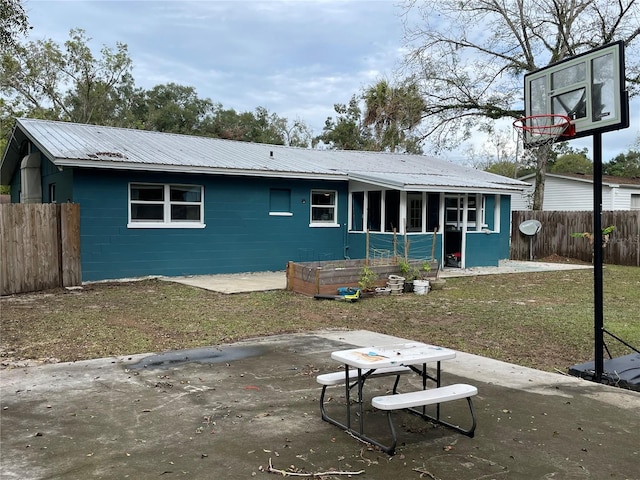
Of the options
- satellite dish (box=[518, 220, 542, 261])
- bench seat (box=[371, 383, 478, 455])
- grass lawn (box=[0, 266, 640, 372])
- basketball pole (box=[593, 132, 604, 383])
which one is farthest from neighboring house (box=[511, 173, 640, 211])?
bench seat (box=[371, 383, 478, 455])

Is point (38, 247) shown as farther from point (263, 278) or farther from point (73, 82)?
point (73, 82)

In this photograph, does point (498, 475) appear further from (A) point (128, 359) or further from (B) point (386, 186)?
(B) point (386, 186)

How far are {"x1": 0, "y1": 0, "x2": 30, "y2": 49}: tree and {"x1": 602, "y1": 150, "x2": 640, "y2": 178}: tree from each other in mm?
49833

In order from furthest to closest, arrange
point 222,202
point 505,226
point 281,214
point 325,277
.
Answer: point 505,226 < point 281,214 < point 222,202 < point 325,277

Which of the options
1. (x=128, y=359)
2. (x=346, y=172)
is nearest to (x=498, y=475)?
(x=128, y=359)

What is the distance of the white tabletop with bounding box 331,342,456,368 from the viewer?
373 centimetres

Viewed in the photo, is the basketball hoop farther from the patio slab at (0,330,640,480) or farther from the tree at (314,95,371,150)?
the tree at (314,95,371,150)

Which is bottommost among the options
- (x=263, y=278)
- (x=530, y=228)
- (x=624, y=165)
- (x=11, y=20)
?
(x=263, y=278)

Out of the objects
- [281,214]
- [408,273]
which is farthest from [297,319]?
[281,214]

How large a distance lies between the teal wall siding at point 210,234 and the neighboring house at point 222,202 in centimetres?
3

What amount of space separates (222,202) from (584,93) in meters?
10.3

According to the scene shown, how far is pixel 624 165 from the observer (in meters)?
51.2

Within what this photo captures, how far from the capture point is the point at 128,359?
5.95 m

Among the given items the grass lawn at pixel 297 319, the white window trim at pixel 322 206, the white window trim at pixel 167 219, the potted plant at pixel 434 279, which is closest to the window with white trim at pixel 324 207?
the white window trim at pixel 322 206
